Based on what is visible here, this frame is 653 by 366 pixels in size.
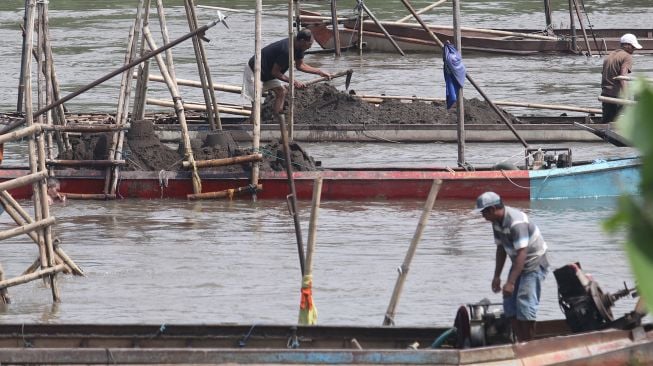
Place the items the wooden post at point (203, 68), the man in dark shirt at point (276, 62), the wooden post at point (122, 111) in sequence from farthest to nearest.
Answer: the man in dark shirt at point (276, 62), the wooden post at point (203, 68), the wooden post at point (122, 111)

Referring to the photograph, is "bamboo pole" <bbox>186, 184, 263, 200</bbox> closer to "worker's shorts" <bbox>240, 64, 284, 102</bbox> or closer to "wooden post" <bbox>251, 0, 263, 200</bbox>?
"wooden post" <bbox>251, 0, 263, 200</bbox>

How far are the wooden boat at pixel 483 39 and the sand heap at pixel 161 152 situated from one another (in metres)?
12.6

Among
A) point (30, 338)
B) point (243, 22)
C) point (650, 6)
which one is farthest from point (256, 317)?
point (650, 6)

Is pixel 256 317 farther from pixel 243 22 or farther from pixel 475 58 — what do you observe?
pixel 243 22

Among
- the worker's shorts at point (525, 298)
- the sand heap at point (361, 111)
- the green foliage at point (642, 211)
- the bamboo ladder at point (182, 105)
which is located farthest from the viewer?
the sand heap at point (361, 111)

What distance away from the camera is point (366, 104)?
1741cm

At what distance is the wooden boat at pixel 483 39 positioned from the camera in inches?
1029

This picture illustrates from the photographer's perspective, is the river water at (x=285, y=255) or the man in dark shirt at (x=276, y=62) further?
the man in dark shirt at (x=276, y=62)

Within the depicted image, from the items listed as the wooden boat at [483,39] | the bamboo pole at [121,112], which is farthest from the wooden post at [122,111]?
the wooden boat at [483,39]

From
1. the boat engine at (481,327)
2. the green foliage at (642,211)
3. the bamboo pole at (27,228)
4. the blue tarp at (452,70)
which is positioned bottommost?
the boat engine at (481,327)

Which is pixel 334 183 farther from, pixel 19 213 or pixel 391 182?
pixel 19 213

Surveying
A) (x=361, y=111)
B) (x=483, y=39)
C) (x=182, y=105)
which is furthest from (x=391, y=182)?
(x=483, y=39)

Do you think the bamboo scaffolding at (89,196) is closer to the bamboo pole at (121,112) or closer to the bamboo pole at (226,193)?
the bamboo pole at (121,112)

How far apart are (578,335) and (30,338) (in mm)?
3236
